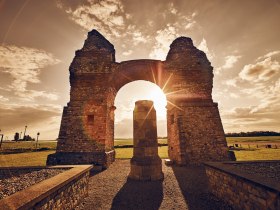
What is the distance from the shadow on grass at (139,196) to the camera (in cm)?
465

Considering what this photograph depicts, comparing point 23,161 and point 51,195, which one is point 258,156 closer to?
point 51,195

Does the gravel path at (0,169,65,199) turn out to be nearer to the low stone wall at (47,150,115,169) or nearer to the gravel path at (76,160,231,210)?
the gravel path at (76,160,231,210)

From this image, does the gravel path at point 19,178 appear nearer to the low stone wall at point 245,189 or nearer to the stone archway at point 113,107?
the stone archway at point 113,107

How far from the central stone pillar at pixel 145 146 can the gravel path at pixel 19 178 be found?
3.30m

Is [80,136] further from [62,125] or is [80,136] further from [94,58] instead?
[94,58]

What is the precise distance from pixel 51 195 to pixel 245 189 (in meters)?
4.10

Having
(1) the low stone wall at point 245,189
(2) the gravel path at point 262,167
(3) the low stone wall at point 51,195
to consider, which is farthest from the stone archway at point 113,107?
(3) the low stone wall at point 51,195

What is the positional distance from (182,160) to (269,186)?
22.4ft

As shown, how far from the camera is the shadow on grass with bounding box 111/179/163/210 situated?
15.3ft

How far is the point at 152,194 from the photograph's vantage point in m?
5.54

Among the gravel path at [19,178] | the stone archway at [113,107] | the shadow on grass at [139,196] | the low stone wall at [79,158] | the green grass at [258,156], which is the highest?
the stone archway at [113,107]

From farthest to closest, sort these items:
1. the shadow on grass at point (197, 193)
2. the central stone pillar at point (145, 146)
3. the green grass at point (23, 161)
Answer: the green grass at point (23, 161) < the central stone pillar at point (145, 146) < the shadow on grass at point (197, 193)

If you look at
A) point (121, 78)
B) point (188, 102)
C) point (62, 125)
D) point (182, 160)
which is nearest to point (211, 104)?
point (188, 102)

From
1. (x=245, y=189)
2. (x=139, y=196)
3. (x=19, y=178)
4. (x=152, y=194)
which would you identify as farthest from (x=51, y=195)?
(x=245, y=189)
